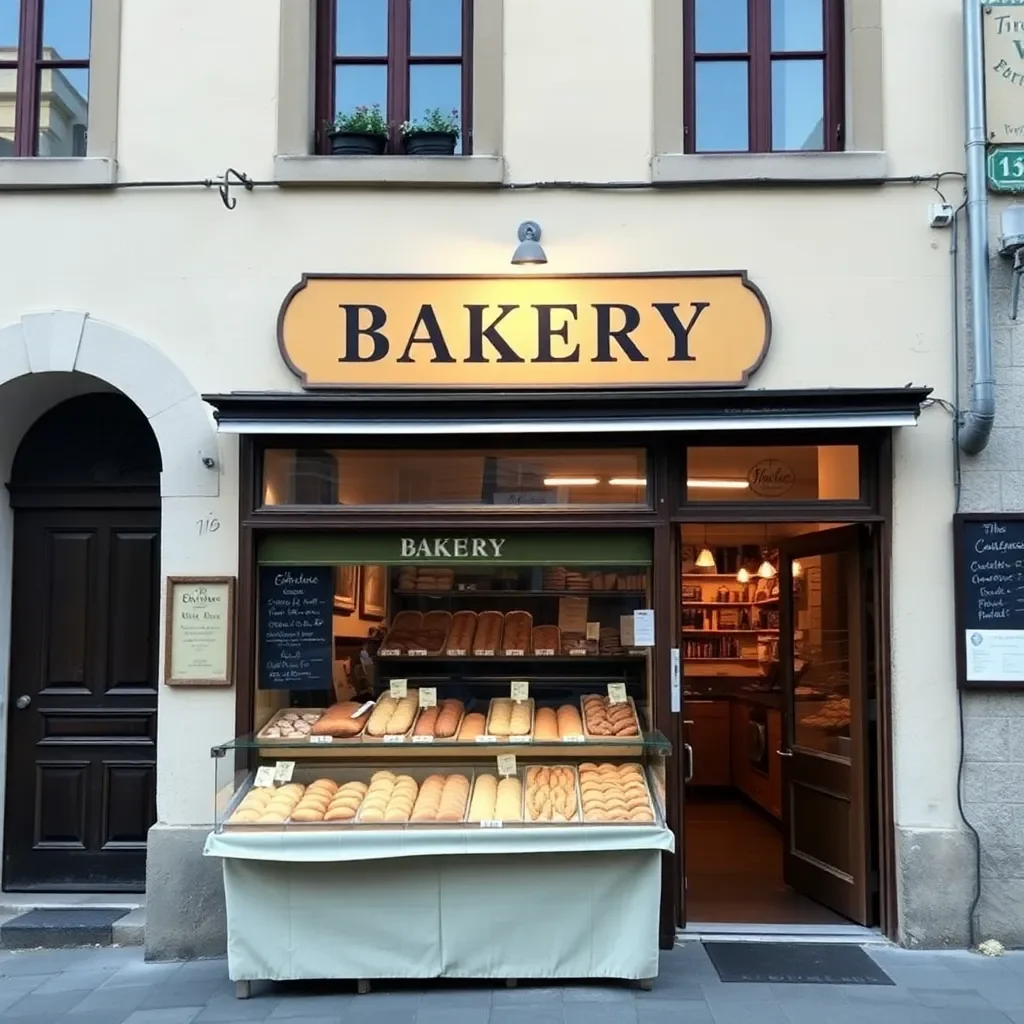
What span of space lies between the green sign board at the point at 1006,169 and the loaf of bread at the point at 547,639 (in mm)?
3828

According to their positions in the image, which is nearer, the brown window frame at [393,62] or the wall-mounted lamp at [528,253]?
the wall-mounted lamp at [528,253]

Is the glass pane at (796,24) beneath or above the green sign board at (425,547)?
above

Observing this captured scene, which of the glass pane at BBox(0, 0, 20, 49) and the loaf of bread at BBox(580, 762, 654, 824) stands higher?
the glass pane at BBox(0, 0, 20, 49)

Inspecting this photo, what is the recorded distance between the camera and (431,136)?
21.3ft

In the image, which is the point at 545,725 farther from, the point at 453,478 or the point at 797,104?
the point at 797,104

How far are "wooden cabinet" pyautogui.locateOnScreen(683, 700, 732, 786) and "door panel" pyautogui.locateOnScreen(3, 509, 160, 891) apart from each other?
554 cm

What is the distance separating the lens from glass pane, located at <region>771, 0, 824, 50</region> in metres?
6.64

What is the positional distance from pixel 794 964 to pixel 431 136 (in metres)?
5.39

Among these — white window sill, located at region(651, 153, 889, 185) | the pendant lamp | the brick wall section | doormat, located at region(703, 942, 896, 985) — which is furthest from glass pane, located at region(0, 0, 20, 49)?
the pendant lamp

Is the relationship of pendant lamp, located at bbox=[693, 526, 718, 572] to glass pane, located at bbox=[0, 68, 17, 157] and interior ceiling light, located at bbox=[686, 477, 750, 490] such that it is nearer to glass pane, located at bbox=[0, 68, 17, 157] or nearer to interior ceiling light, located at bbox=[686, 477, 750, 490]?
interior ceiling light, located at bbox=[686, 477, 750, 490]

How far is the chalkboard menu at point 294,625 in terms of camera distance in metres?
6.34

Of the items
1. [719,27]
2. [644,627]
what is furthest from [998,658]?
[719,27]

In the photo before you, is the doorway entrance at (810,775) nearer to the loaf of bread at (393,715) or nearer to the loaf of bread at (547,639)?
the loaf of bread at (547,639)

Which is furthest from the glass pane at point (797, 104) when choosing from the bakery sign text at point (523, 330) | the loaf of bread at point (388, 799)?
the loaf of bread at point (388, 799)
